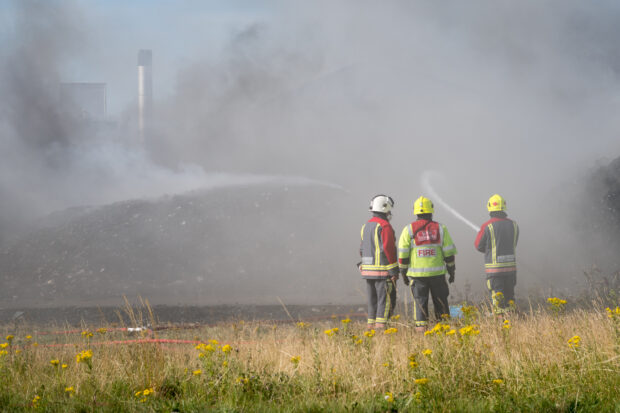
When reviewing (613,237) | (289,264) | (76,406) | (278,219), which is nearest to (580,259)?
(613,237)

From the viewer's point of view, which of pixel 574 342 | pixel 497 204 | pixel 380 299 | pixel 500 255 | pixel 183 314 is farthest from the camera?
pixel 183 314

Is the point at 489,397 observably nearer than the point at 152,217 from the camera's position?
Yes

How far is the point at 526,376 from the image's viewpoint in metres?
→ 4.46

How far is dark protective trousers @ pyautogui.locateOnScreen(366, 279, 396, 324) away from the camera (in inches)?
324

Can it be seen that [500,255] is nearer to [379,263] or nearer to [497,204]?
[497,204]

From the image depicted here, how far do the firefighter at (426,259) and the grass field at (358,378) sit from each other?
227cm

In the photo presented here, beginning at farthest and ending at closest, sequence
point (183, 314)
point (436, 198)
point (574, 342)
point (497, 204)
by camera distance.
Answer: point (436, 198)
point (183, 314)
point (497, 204)
point (574, 342)

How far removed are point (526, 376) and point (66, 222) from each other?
27.1 meters

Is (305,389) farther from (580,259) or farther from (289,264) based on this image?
(289,264)

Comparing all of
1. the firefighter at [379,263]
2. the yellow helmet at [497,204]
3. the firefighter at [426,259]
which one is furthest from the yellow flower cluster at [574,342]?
the yellow helmet at [497,204]

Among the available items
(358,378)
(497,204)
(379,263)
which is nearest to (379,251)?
(379,263)

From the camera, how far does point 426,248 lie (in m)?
8.02

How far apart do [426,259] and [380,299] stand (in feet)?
3.03

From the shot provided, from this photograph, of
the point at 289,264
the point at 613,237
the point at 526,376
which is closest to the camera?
the point at 526,376
